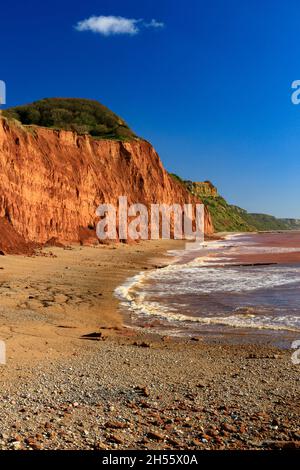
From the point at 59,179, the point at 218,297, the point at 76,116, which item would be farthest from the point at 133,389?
the point at 76,116

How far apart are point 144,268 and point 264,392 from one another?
2046 cm

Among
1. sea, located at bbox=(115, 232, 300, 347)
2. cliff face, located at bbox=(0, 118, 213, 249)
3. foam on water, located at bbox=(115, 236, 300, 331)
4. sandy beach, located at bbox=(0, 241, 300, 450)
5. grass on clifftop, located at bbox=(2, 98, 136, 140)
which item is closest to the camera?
sandy beach, located at bbox=(0, 241, 300, 450)

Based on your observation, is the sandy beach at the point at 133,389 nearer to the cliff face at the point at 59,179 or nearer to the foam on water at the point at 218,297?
the foam on water at the point at 218,297

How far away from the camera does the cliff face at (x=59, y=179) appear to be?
3294 centimetres

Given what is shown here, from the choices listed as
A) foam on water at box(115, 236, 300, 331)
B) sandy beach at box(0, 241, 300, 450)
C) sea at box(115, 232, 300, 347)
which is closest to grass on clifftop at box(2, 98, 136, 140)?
foam on water at box(115, 236, 300, 331)

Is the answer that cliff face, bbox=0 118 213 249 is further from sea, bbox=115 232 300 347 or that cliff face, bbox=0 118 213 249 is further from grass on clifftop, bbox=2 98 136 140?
sea, bbox=115 232 300 347

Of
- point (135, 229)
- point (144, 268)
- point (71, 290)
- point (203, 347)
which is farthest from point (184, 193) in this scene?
point (203, 347)

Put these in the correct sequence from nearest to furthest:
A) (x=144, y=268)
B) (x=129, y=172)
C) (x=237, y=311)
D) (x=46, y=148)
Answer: (x=237, y=311) → (x=144, y=268) → (x=46, y=148) → (x=129, y=172)

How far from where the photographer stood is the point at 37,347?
9.12 m

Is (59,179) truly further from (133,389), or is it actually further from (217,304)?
(133,389)

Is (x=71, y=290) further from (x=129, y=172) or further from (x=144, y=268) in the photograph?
(x=129, y=172)

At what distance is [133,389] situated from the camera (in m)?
6.91

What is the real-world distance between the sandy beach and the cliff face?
21.8 metres

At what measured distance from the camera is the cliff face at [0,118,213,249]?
3294cm
